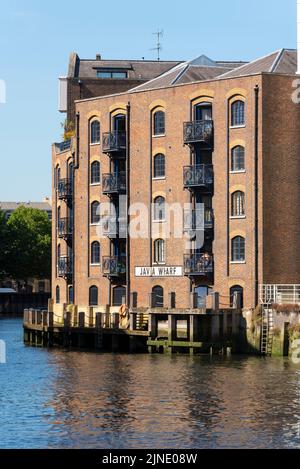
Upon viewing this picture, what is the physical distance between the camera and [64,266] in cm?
8212

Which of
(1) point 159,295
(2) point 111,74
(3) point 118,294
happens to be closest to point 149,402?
(1) point 159,295

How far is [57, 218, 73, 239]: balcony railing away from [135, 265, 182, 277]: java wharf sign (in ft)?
32.4

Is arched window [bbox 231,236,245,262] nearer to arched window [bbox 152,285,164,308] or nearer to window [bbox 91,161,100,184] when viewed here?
arched window [bbox 152,285,164,308]

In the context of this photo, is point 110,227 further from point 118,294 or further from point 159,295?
point 159,295

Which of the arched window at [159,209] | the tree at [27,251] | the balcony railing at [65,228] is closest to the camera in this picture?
the arched window at [159,209]

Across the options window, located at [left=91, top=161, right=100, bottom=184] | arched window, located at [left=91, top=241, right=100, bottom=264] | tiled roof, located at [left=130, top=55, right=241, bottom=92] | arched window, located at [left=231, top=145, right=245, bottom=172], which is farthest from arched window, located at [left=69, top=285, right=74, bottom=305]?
arched window, located at [left=231, top=145, right=245, bottom=172]

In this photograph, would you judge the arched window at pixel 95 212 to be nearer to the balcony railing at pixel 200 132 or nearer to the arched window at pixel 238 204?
the balcony railing at pixel 200 132

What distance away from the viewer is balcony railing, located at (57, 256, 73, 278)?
267 ft

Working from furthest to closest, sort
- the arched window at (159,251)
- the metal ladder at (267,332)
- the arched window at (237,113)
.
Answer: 1. the arched window at (159,251)
2. the arched window at (237,113)
3. the metal ladder at (267,332)

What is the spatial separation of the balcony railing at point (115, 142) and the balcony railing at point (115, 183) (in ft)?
5.44

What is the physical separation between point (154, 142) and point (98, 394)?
28830mm

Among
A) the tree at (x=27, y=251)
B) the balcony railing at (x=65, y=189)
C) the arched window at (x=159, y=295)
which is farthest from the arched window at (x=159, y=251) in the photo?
the tree at (x=27, y=251)

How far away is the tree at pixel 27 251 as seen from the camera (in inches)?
5871

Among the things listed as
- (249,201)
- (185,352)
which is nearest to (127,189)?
(249,201)
